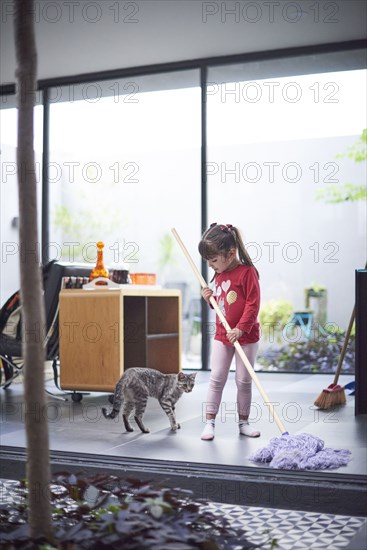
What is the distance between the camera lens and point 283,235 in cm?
684

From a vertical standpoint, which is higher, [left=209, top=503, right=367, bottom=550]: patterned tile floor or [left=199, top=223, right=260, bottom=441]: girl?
[left=199, top=223, right=260, bottom=441]: girl

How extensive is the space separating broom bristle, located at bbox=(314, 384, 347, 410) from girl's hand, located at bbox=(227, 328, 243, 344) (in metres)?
1.19

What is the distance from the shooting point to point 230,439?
345 centimetres

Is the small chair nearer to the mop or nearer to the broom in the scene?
the broom

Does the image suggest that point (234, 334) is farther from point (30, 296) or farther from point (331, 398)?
point (30, 296)

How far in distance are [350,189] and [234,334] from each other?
3.53 meters

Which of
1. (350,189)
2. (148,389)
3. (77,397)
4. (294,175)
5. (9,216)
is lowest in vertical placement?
(77,397)

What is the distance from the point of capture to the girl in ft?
11.8

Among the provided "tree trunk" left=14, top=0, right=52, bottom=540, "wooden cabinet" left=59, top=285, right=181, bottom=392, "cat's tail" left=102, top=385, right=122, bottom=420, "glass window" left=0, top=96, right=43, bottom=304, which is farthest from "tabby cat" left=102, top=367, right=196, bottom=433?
"glass window" left=0, top=96, right=43, bottom=304

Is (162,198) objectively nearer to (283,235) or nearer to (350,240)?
(283,235)

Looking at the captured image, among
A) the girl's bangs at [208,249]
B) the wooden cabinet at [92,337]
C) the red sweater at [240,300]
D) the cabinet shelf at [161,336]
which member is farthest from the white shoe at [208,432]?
the cabinet shelf at [161,336]

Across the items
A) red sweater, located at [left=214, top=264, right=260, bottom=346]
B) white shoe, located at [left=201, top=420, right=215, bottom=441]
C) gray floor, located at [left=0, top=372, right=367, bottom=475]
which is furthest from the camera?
red sweater, located at [left=214, top=264, right=260, bottom=346]

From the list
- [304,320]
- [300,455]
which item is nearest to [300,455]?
[300,455]

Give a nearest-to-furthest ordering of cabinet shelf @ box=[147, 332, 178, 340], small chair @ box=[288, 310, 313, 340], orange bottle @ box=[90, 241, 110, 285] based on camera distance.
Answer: orange bottle @ box=[90, 241, 110, 285], cabinet shelf @ box=[147, 332, 178, 340], small chair @ box=[288, 310, 313, 340]
